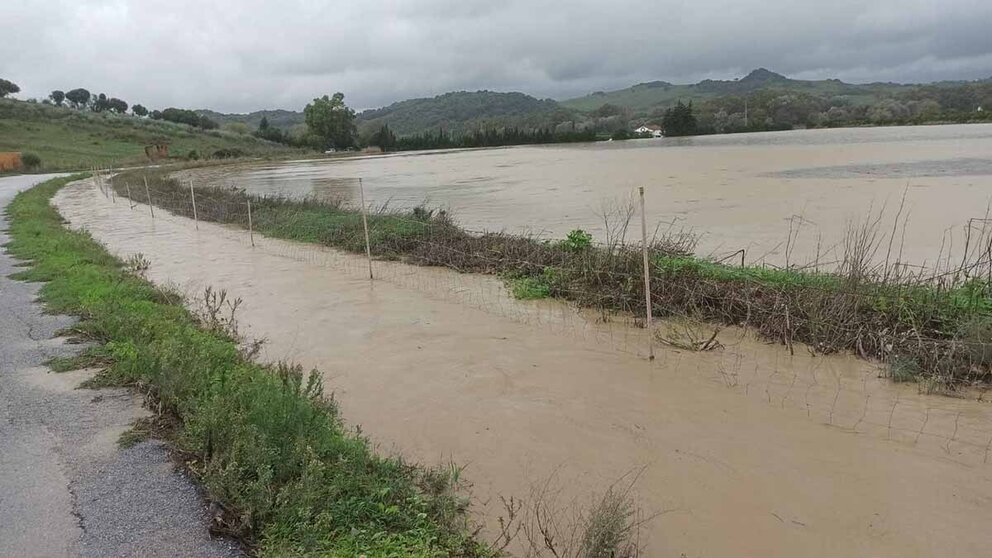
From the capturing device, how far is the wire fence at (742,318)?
5.01 m

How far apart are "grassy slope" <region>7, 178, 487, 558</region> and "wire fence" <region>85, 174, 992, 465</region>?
316cm

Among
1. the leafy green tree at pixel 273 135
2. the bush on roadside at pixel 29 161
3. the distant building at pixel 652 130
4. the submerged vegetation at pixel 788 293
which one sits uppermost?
the leafy green tree at pixel 273 135

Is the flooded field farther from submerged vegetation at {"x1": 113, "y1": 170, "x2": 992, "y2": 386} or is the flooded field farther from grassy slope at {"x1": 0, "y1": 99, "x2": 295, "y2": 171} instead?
grassy slope at {"x1": 0, "y1": 99, "x2": 295, "y2": 171}

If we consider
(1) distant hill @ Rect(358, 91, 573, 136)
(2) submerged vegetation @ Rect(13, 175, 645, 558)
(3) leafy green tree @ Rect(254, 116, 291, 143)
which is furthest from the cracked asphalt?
(1) distant hill @ Rect(358, 91, 573, 136)

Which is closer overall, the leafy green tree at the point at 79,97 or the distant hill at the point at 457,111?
the leafy green tree at the point at 79,97

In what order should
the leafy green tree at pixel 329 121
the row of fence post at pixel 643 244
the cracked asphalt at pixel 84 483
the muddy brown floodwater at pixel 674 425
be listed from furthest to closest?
the leafy green tree at pixel 329 121 < the row of fence post at pixel 643 244 < the muddy brown floodwater at pixel 674 425 < the cracked asphalt at pixel 84 483

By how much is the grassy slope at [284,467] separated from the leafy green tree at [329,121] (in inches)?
3669

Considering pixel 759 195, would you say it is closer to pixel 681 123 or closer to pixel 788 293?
pixel 788 293

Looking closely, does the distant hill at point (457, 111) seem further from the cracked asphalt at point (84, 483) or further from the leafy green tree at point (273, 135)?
the cracked asphalt at point (84, 483)

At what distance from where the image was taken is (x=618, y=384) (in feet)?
18.7

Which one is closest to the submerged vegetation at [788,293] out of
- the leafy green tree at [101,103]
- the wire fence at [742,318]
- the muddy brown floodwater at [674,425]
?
the wire fence at [742,318]

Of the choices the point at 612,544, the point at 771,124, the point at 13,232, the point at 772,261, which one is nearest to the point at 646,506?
the point at 612,544

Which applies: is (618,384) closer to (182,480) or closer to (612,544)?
(612,544)

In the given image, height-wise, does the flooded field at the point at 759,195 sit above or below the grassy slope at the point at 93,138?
below
